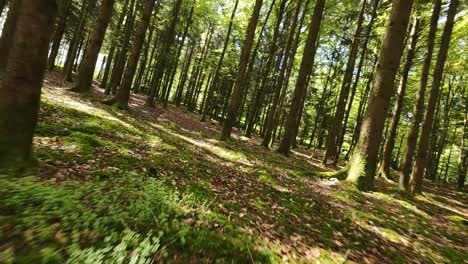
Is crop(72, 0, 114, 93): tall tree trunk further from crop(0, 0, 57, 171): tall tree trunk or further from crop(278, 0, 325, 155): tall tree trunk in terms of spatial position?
crop(0, 0, 57, 171): tall tree trunk

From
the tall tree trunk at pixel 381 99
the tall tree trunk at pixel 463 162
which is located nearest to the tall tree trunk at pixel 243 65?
the tall tree trunk at pixel 381 99

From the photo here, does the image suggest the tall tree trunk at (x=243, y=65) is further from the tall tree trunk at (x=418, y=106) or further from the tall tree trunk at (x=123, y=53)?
the tall tree trunk at (x=123, y=53)

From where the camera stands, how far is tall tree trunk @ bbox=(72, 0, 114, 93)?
495 inches

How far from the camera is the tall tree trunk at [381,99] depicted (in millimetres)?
8258

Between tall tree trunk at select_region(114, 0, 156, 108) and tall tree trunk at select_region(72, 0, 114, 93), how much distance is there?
1.54 meters

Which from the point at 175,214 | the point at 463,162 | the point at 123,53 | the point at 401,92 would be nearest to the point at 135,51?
the point at 123,53

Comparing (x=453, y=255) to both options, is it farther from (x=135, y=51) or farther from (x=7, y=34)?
(x=7, y=34)

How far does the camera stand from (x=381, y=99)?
837cm

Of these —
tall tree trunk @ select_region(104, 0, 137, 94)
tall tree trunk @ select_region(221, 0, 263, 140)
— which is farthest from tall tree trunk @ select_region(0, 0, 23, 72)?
tall tree trunk @ select_region(221, 0, 263, 140)

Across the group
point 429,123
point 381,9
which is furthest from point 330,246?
point 381,9

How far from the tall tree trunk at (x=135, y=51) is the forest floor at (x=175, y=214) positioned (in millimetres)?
5356

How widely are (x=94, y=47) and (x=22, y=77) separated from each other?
11016 mm

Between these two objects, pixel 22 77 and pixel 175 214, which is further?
pixel 175 214

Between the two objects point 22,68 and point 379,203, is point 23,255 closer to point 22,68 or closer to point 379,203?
point 22,68
